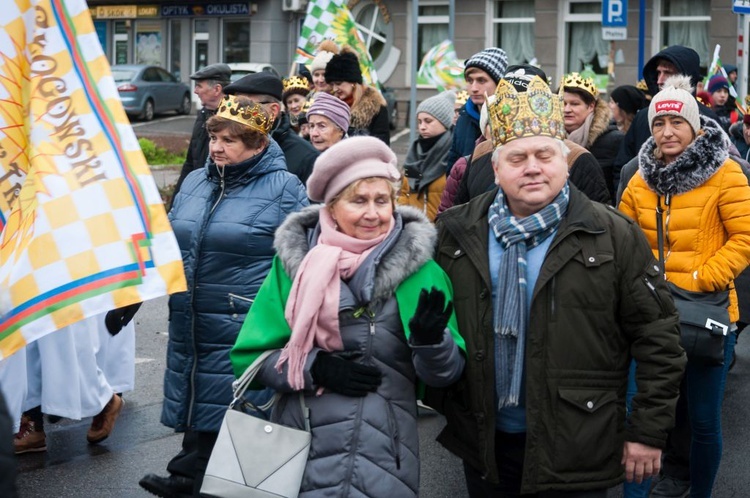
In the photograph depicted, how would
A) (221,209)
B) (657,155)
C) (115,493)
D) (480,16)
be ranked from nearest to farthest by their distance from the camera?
(221,209), (657,155), (115,493), (480,16)

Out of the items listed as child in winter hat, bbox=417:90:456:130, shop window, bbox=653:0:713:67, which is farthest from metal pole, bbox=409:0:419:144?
shop window, bbox=653:0:713:67

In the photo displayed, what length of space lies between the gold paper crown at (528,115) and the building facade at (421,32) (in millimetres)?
23771

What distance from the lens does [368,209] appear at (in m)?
3.76

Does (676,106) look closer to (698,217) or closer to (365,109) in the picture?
(698,217)

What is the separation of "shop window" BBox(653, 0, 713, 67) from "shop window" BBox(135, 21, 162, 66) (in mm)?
16709

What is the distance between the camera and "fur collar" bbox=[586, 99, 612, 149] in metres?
7.71

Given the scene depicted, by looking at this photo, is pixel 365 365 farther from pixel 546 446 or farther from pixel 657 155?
pixel 657 155

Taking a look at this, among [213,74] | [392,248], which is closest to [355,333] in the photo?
[392,248]

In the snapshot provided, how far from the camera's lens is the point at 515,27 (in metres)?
33.9

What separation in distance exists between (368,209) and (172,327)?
1.72m

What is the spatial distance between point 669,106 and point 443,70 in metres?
9.09

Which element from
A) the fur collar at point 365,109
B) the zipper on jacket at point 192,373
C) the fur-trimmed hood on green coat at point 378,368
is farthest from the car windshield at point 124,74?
the fur-trimmed hood on green coat at point 378,368

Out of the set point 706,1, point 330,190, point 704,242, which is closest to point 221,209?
point 330,190

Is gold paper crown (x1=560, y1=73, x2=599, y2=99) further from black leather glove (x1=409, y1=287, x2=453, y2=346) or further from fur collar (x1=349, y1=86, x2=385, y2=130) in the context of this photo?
black leather glove (x1=409, y1=287, x2=453, y2=346)
